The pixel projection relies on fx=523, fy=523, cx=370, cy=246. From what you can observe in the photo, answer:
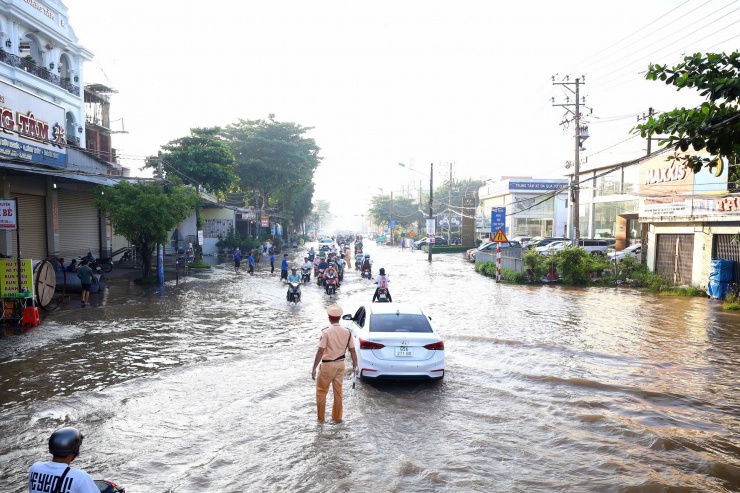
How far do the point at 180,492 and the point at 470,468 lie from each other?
3.18 meters

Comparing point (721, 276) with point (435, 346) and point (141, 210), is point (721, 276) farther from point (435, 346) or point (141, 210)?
point (141, 210)

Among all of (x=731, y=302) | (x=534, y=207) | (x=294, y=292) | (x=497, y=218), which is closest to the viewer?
(x=731, y=302)

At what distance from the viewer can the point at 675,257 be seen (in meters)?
24.4

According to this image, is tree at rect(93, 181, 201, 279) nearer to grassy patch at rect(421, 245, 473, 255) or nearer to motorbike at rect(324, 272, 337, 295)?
motorbike at rect(324, 272, 337, 295)

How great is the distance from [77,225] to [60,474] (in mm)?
29095

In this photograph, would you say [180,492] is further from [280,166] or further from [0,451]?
[280,166]

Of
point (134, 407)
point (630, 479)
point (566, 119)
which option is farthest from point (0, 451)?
point (566, 119)

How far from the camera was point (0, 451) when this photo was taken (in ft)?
20.6

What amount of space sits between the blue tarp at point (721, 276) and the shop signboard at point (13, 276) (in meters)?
23.4

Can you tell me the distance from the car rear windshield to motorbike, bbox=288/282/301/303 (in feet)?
31.7

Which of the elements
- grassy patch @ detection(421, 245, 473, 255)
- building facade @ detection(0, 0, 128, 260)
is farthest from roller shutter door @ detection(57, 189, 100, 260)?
grassy patch @ detection(421, 245, 473, 255)

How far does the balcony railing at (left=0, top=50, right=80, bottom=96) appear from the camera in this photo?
85.7 ft

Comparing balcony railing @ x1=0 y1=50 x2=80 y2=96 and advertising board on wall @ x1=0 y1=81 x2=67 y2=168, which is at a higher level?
balcony railing @ x1=0 y1=50 x2=80 y2=96

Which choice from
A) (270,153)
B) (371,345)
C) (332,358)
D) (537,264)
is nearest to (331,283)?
(537,264)
